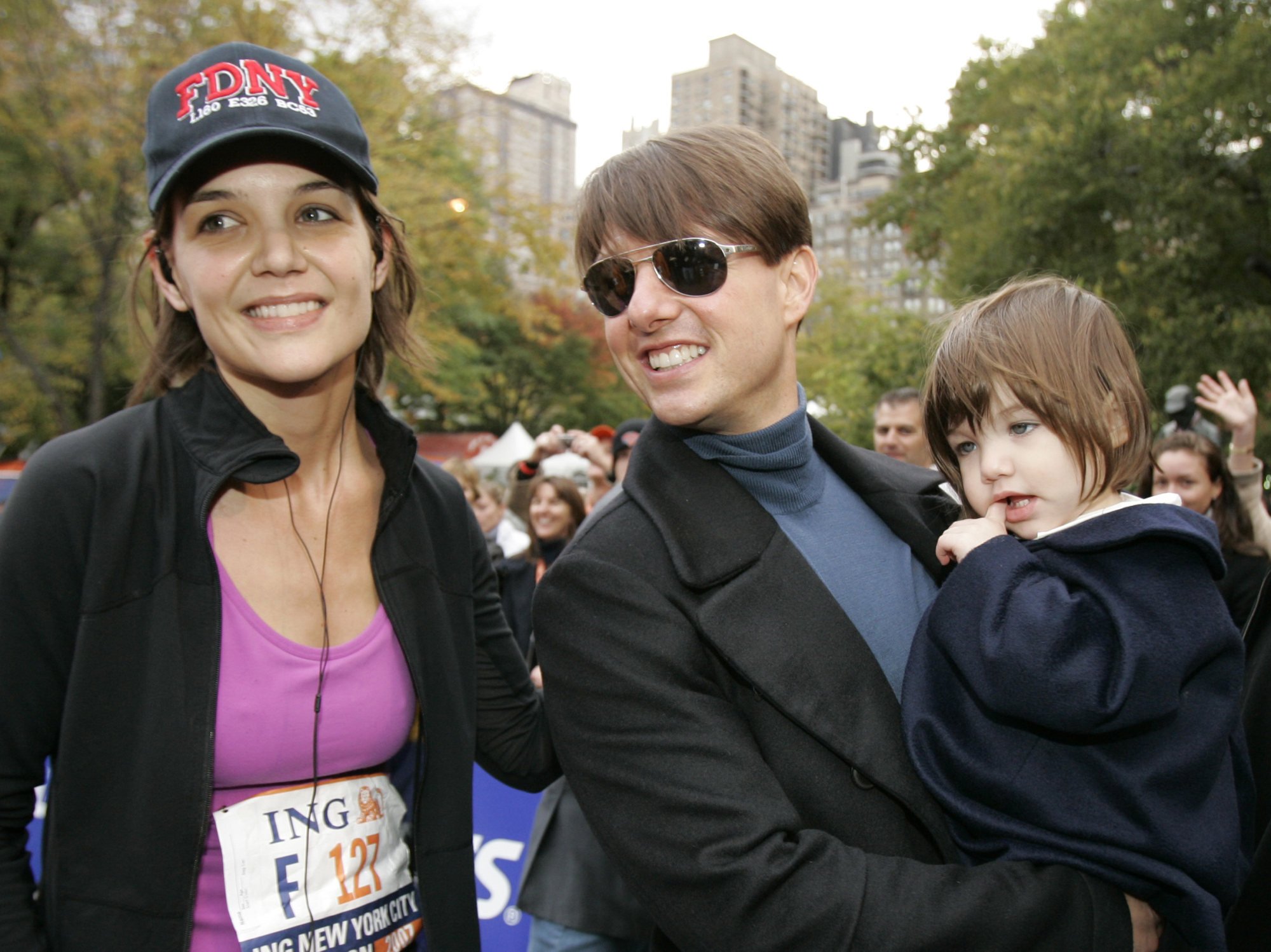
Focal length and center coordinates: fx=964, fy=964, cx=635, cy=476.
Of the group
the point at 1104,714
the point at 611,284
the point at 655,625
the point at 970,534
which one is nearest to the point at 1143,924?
the point at 1104,714

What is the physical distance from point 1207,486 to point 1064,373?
4.35 meters

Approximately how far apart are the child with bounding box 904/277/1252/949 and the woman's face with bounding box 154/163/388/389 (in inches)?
53.0

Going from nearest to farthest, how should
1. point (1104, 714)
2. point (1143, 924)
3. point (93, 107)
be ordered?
point (1104, 714), point (1143, 924), point (93, 107)

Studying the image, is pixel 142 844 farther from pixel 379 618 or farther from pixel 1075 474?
pixel 1075 474

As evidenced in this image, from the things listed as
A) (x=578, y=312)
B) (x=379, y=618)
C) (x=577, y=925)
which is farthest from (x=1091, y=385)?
(x=578, y=312)

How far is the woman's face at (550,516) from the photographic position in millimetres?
6258

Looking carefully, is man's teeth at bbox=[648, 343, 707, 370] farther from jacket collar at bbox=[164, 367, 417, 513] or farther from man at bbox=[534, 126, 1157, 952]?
jacket collar at bbox=[164, 367, 417, 513]

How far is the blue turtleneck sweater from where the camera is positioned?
190 cm

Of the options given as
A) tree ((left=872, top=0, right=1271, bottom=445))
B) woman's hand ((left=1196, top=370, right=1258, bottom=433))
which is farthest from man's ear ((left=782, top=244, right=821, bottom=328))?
tree ((left=872, top=0, right=1271, bottom=445))

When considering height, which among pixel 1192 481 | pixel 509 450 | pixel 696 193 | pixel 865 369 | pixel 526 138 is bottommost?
pixel 1192 481

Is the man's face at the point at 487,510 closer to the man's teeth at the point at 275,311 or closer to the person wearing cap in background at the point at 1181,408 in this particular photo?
the person wearing cap in background at the point at 1181,408

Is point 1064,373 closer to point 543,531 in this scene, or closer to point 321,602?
point 321,602

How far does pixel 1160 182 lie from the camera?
14.1 meters

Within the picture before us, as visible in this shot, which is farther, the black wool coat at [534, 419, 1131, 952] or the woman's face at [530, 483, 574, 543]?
the woman's face at [530, 483, 574, 543]
